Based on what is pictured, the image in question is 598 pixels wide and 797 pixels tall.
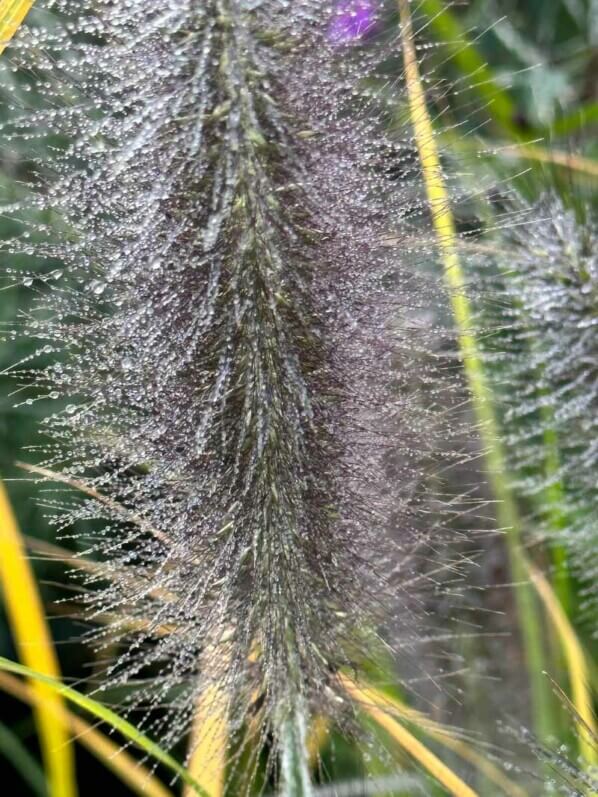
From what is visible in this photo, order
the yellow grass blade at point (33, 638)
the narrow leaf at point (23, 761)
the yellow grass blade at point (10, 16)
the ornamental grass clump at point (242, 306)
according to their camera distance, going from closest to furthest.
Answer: the ornamental grass clump at point (242, 306) < the yellow grass blade at point (10, 16) < the yellow grass blade at point (33, 638) < the narrow leaf at point (23, 761)

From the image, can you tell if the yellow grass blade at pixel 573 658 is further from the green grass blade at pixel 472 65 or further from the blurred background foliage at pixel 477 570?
the green grass blade at pixel 472 65

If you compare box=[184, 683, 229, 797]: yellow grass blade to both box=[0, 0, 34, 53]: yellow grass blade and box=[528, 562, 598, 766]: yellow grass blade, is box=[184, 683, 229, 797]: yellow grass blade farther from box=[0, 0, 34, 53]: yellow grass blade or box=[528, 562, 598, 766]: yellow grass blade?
box=[0, 0, 34, 53]: yellow grass blade

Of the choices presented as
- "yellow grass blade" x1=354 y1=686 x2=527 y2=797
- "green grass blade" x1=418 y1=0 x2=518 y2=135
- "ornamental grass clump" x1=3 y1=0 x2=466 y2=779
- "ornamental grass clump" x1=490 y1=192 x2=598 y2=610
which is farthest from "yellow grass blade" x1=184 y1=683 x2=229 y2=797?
"green grass blade" x1=418 y1=0 x2=518 y2=135

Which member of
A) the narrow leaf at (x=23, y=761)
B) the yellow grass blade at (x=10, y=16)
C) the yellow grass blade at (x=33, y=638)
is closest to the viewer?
the yellow grass blade at (x=10, y=16)

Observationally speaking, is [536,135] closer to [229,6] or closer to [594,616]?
[594,616]

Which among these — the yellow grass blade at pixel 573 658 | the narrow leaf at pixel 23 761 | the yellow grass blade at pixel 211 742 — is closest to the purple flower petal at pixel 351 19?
the yellow grass blade at pixel 211 742

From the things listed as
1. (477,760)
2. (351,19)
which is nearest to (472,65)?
(351,19)

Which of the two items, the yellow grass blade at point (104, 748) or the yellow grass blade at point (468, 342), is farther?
the yellow grass blade at point (104, 748)
